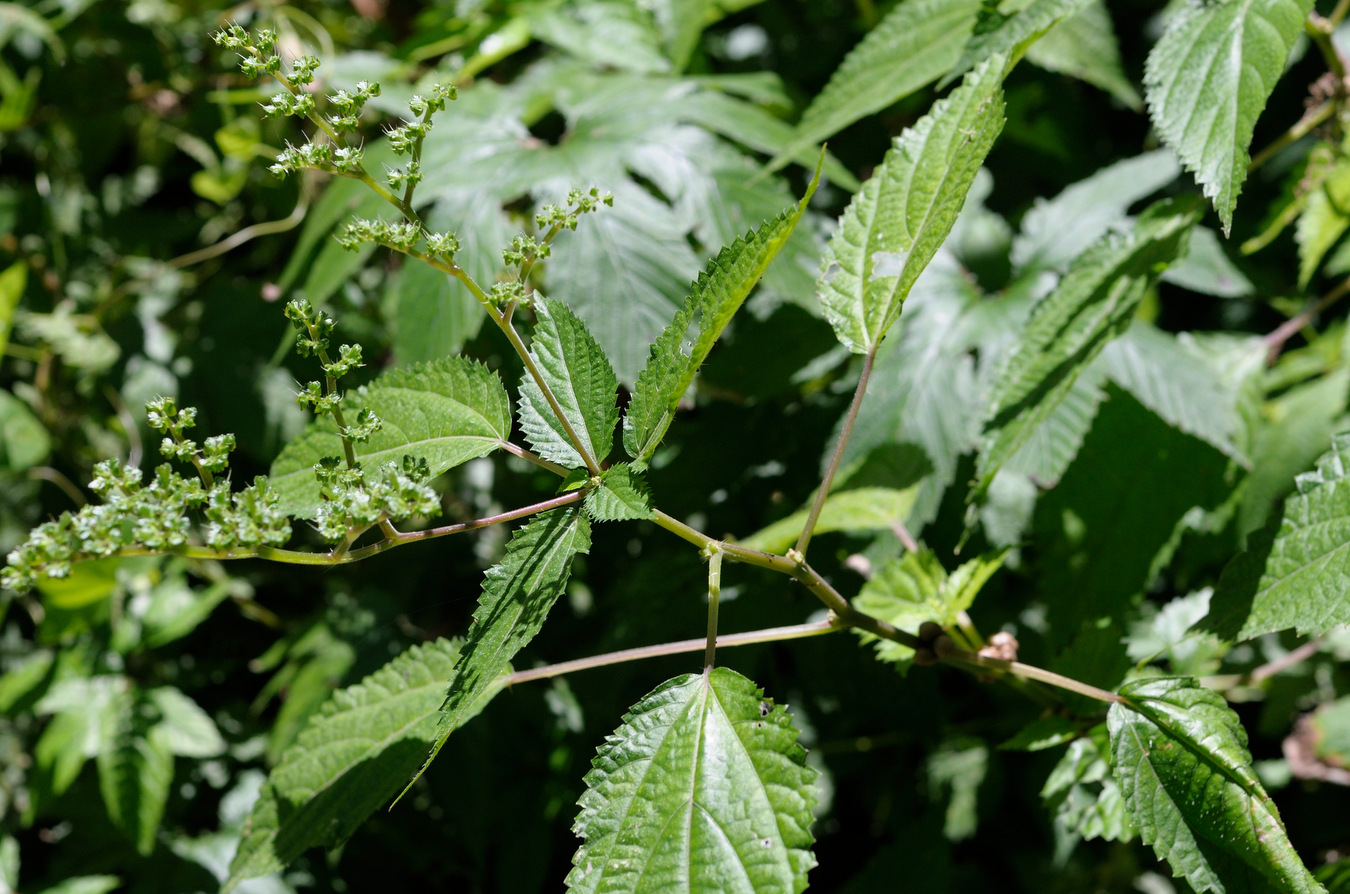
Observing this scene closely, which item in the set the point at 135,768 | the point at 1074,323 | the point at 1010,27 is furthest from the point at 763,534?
the point at 135,768

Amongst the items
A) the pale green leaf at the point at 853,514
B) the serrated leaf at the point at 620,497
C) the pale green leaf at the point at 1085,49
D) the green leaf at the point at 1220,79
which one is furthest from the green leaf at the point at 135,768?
the pale green leaf at the point at 1085,49

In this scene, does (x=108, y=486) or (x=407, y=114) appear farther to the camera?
(x=407, y=114)

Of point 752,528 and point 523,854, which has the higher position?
point 752,528

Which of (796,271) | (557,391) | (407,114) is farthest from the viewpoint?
(407,114)

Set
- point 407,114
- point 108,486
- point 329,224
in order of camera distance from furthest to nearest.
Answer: point 407,114, point 329,224, point 108,486

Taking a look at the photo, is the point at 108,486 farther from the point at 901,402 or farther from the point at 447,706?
the point at 901,402

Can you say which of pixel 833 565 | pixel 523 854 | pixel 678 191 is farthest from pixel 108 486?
pixel 523 854

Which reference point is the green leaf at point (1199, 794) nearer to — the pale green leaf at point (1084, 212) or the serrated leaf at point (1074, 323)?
the serrated leaf at point (1074, 323)
